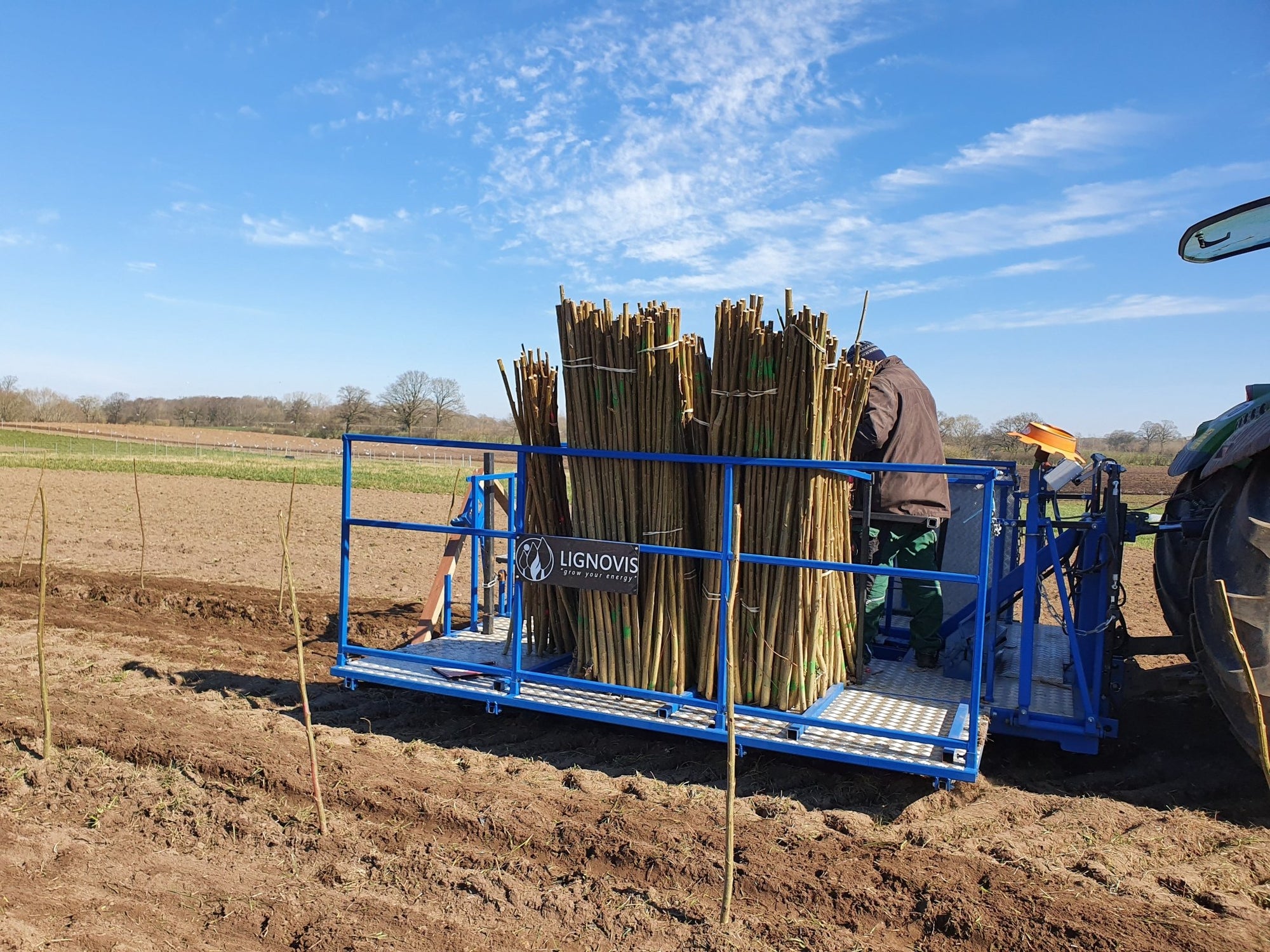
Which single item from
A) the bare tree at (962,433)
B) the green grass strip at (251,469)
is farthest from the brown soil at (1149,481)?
the green grass strip at (251,469)

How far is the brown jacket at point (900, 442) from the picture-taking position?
538 centimetres

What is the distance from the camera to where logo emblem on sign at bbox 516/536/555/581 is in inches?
204

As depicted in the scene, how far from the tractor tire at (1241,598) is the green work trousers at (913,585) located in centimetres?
160

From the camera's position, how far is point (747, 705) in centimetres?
486

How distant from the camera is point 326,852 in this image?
12.7 ft

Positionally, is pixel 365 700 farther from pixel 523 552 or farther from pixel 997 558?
pixel 997 558

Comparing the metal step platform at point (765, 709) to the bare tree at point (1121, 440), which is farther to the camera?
the bare tree at point (1121, 440)

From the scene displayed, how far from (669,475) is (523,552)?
1057 mm

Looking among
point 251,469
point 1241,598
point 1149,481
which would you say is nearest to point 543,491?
point 1241,598

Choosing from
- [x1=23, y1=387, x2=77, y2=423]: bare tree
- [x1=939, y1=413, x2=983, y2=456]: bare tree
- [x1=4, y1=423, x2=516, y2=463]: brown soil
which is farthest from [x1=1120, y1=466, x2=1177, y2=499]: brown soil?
[x1=23, y1=387, x2=77, y2=423]: bare tree

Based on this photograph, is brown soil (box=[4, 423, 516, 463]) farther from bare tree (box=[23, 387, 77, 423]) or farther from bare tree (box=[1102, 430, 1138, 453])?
bare tree (box=[1102, 430, 1138, 453])

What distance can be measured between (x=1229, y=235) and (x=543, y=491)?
4.15m

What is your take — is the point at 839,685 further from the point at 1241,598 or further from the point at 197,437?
the point at 197,437

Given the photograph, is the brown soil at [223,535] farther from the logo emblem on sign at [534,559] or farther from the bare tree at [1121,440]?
the bare tree at [1121,440]
